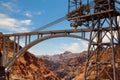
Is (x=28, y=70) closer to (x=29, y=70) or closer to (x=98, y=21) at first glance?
(x=29, y=70)

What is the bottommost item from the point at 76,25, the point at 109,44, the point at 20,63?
the point at 20,63

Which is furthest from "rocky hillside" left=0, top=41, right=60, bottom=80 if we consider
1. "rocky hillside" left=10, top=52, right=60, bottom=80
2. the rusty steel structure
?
the rusty steel structure

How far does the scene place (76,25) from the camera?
33.6 m

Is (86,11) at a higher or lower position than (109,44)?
higher

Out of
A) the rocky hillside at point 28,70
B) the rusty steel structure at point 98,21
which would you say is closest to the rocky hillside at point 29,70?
the rocky hillside at point 28,70

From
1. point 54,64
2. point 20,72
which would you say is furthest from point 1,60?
point 54,64

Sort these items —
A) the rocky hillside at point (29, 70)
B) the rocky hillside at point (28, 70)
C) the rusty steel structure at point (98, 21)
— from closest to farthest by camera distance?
the rusty steel structure at point (98, 21), the rocky hillside at point (28, 70), the rocky hillside at point (29, 70)

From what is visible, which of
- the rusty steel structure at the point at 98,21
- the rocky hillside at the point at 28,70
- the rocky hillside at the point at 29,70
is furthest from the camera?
the rocky hillside at the point at 29,70

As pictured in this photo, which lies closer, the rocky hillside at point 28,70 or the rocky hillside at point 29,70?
the rocky hillside at point 28,70

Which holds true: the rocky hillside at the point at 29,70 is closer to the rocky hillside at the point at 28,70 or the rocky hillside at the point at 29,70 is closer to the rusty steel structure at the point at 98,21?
the rocky hillside at the point at 28,70

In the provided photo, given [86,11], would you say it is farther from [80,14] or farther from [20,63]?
[20,63]

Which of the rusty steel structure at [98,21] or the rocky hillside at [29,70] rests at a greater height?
the rusty steel structure at [98,21]

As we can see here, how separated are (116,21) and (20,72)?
6701cm

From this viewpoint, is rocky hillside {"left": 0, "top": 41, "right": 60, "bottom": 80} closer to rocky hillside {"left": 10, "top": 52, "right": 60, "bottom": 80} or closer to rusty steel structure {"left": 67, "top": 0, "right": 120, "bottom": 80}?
rocky hillside {"left": 10, "top": 52, "right": 60, "bottom": 80}
